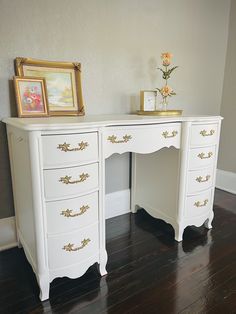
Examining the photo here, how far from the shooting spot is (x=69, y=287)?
4.50 feet

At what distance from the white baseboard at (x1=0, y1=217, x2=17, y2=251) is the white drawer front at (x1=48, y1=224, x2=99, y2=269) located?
2.00 feet

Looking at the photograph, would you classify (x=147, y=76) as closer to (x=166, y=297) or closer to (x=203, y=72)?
(x=203, y=72)

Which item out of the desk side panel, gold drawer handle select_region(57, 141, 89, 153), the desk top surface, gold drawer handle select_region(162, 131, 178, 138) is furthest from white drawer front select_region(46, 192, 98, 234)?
gold drawer handle select_region(162, 131, 178, 138)

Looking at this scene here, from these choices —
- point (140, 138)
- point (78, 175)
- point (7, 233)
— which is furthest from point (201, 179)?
point (7, 233)

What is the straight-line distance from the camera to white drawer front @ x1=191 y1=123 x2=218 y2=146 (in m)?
1.70

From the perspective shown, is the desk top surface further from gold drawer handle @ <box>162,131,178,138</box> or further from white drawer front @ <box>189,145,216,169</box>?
white drawer front @ <box>189,145,216,169</box>

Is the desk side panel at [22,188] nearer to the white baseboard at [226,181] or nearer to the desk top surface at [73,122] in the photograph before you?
the desk top surface at [73,122]

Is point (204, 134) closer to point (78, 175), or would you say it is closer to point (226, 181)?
point (78, 175)

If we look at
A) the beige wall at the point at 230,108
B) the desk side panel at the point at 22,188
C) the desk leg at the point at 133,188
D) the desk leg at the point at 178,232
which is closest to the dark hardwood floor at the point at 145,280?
the desk leg at the point at 178,232

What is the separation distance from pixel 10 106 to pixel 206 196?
1.54 m

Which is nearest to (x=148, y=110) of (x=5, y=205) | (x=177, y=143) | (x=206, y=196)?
(x=177, y=143)

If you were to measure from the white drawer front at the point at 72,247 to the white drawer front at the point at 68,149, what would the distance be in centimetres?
38

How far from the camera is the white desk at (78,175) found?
1.16 m

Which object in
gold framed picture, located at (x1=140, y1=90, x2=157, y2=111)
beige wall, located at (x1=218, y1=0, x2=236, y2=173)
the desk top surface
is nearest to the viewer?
the desk top surface
